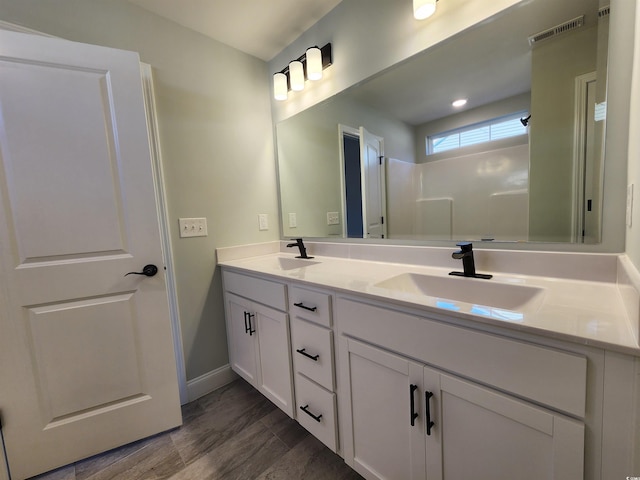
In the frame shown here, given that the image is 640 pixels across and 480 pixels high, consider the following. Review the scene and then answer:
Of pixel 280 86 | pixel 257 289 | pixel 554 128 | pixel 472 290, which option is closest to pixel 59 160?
pixel 257 289

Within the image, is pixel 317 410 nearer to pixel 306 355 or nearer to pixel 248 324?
pixel 306 355

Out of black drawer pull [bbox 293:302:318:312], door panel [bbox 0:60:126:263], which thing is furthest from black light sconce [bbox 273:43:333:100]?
black drawer pull [bbox 293:302:318:312]

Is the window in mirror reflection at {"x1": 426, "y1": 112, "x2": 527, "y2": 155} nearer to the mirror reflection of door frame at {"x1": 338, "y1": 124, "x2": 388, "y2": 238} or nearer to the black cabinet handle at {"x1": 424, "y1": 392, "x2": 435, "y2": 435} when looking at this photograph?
the mirror reflection of door frame at {"x1": 338, "y1": 124, "x2": 388, "y2": 238}

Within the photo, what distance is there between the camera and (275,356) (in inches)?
55.2

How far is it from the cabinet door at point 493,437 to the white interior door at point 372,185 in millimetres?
894

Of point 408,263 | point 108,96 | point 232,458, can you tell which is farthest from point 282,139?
point 232,458

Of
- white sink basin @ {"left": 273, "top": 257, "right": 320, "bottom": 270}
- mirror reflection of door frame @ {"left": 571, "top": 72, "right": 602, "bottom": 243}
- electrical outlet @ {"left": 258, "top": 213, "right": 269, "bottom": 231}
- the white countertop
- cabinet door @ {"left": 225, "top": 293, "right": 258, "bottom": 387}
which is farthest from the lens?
electrical outlet @ {"left": 258, "top": 213, "right": 269, "bottom": 231}

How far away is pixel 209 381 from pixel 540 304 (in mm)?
1905

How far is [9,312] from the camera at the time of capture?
45.1 inches

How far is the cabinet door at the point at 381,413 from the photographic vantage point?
84 cm

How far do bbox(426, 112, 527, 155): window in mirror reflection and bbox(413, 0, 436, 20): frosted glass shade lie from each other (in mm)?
513

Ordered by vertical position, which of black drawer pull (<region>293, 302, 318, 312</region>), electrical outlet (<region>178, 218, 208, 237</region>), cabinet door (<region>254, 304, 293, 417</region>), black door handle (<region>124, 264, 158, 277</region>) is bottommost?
cabinet door (<region>254, 304, 293, 417</region>)

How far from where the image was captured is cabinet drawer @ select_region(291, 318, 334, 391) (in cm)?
110

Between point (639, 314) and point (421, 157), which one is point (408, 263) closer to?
point (421, 157)
